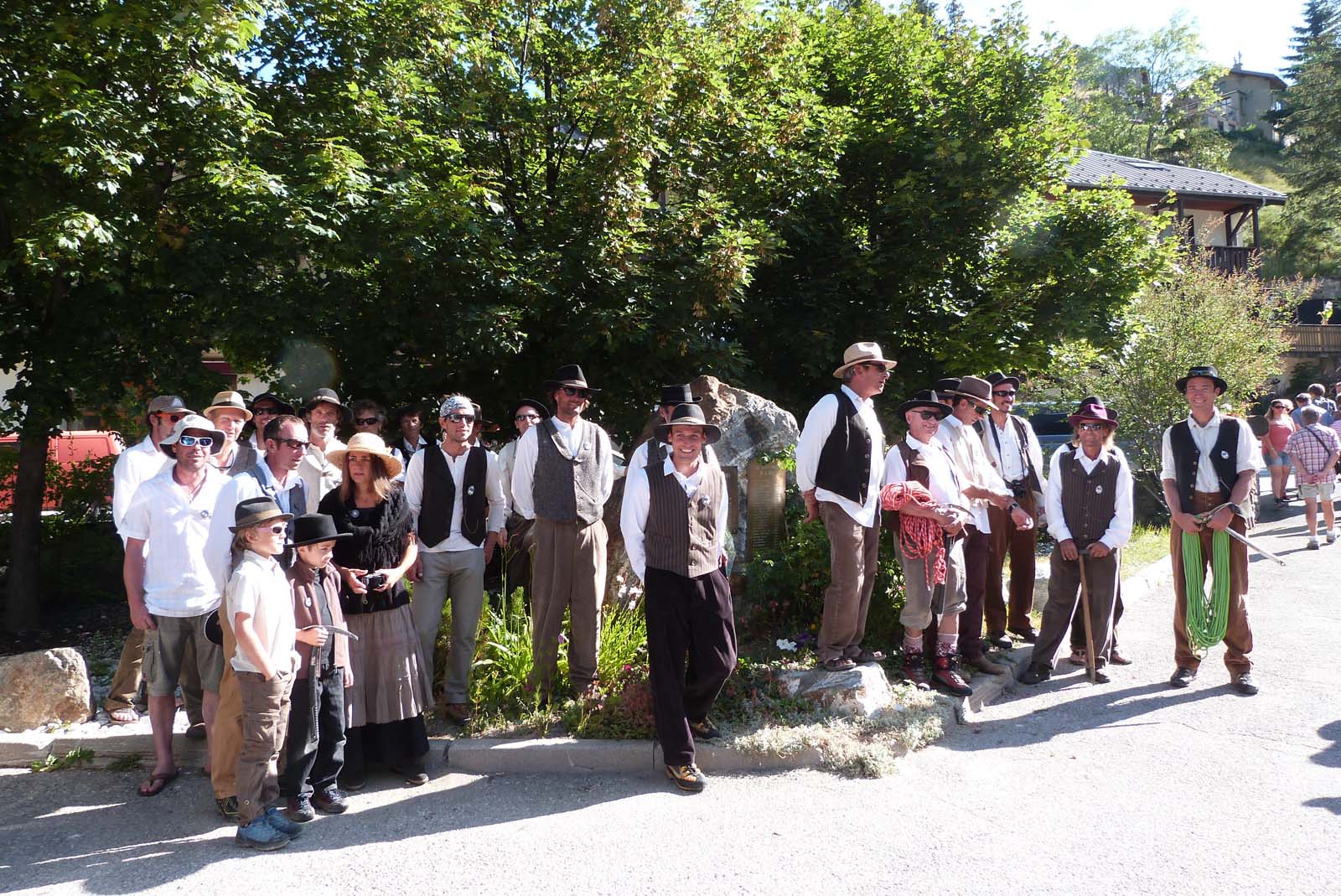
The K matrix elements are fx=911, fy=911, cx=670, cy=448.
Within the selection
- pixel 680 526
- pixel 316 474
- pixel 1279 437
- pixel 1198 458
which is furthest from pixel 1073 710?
pixel 1279 437

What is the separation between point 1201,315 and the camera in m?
14.0

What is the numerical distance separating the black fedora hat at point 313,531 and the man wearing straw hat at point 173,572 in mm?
773

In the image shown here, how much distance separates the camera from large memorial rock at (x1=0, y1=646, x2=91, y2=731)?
5.27m

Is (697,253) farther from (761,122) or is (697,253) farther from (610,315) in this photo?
(761,122)

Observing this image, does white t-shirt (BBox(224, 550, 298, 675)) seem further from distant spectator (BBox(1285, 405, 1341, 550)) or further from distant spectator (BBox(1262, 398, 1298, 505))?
distant spectator (BBox(1262, 398, 1298, 505))

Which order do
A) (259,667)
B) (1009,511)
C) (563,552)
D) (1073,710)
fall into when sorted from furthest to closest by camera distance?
1. (1009,511)
2. (1073,710)
3. (563,552)
4. (259,667)

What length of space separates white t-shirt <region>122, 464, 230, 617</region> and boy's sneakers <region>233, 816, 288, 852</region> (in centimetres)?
120

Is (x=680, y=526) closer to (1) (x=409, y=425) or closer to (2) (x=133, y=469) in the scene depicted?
(2) (x=133, y=469)

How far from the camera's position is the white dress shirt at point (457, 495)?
5371 millimetres

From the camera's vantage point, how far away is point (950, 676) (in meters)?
5.83

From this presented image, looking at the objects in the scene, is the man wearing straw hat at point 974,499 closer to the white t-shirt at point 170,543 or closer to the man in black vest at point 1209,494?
the man in black vest at point 1209,494

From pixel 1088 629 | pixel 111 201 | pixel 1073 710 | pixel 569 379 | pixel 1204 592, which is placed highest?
pixel 111 201

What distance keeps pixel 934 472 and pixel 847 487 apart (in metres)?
0.80

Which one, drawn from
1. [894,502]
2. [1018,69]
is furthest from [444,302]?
[1018,69]
